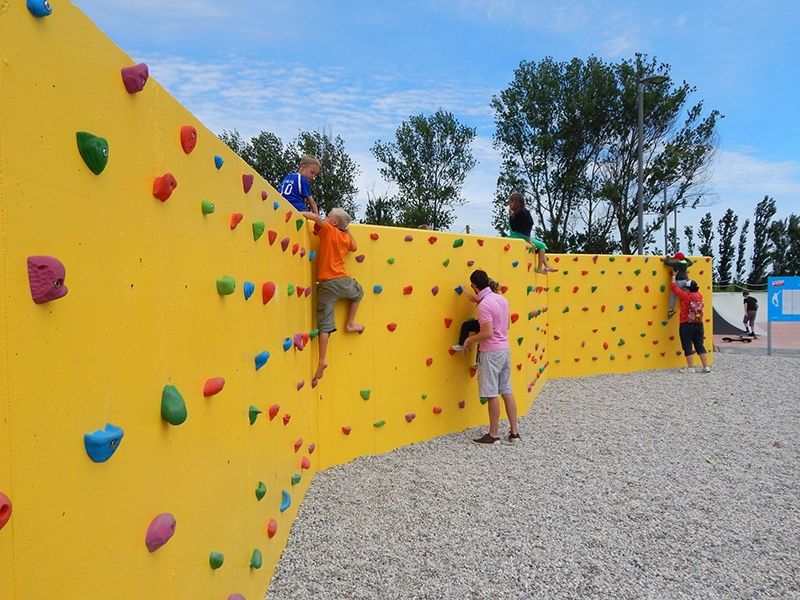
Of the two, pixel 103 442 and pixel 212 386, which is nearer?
pixel 103 442

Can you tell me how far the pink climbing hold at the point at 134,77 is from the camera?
5.00ft

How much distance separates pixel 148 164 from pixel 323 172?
25227 mm

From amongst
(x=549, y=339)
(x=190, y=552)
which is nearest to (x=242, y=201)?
(x=190, y=552)

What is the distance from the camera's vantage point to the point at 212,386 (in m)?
2.10

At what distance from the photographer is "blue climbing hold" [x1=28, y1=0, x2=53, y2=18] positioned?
3.70 ft

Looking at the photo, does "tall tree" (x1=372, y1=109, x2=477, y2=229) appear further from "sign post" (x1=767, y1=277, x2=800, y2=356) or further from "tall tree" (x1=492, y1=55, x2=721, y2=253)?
"sign post" (x1=767, y1=277, x2=800, y2=356)

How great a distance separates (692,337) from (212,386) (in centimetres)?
1062

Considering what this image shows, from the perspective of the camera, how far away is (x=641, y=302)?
35.6ft

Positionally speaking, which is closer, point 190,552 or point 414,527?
point 190,552

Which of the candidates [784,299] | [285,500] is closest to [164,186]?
[285,500]

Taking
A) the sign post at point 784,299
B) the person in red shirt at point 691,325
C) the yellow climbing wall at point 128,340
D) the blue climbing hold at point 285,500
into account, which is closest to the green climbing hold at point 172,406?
the yellow climbing wall at point 128,340

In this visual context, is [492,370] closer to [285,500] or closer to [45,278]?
[285,500]

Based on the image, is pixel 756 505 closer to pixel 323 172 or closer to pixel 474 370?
pixel 474 370

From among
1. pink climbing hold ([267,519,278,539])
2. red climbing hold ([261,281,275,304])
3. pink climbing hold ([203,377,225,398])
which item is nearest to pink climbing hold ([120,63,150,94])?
pink climbing hold ([203,377,225,398])
